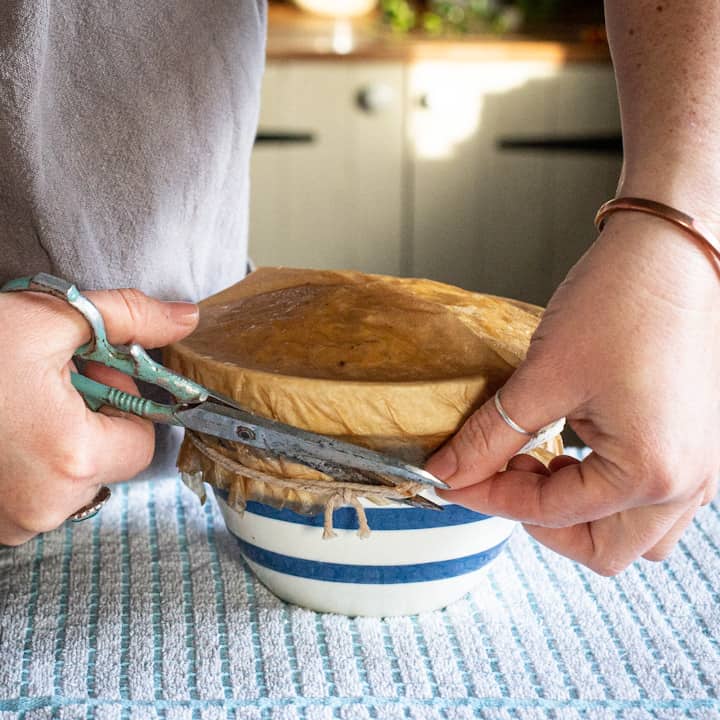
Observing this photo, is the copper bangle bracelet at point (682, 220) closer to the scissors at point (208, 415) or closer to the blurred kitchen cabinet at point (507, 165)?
the scissors at point (208, 415)

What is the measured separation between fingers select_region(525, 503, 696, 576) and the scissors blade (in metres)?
0.09

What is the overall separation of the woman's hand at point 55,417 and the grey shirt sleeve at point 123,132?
0.54 feet

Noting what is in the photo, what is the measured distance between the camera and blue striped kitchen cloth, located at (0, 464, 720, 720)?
0.54 m

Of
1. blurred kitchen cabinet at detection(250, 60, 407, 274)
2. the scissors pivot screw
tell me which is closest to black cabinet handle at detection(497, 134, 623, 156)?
blurred kitchen cabinet at detection(250, 60, 407, 274)

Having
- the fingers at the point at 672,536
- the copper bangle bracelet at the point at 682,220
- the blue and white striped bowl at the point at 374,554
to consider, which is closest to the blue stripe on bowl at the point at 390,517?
the blue and white striped bowl at the point at 374,554

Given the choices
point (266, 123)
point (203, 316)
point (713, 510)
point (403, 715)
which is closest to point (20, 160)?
point (203, 316)

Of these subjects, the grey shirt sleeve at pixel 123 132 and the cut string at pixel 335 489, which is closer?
the cut string at pixel 335 489

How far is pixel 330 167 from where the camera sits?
2.57 meters

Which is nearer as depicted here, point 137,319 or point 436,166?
point 137,319

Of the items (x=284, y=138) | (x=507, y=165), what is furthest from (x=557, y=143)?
(x=284, y=138)

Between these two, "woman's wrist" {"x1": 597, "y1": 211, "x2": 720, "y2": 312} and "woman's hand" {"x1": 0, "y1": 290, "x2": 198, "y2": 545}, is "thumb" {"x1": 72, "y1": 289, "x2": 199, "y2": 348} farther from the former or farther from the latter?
"woman's wrist" {"x1": 597, "y1": 211, "x2": 720, "y2": 312}

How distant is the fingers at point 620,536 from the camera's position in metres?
0.52

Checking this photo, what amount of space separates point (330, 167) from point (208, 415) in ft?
6.91

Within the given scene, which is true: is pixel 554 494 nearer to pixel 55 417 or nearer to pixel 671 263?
pixel 671 263
